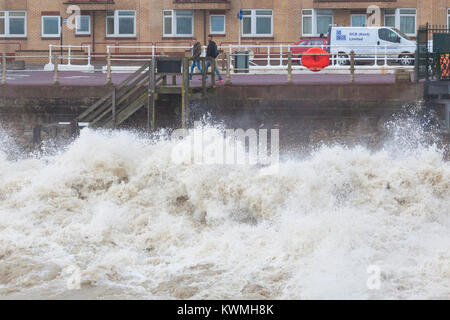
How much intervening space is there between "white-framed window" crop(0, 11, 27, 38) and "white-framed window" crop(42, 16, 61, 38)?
106 centimetres

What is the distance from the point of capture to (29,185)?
16234mm

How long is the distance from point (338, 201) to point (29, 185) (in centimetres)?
654

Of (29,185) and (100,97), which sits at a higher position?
(100,97)

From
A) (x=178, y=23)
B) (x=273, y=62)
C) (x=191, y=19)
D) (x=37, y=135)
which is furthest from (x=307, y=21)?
(x=37, y=135)

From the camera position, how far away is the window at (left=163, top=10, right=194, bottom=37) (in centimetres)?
3953

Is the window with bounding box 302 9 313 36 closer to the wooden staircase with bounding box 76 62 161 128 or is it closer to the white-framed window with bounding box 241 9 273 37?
the white-framed window with bounding box 241 9 273 37

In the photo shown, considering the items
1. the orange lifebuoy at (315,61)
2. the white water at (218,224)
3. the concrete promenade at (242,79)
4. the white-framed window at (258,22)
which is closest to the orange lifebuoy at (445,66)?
the concrete promenade at (242,79)

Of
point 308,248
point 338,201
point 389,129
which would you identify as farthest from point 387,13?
point 308,248

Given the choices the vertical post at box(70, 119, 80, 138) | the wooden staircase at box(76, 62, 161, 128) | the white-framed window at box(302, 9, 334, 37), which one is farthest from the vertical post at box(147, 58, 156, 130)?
the white-framed window at box(302, 9, 334, 37)

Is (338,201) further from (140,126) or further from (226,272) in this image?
(140,126)

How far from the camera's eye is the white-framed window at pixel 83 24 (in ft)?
130

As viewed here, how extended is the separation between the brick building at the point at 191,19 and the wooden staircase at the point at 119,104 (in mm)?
20051

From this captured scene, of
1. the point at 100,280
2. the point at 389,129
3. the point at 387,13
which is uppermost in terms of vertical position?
the point at 387,13

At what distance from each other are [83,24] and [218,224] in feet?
91.3
